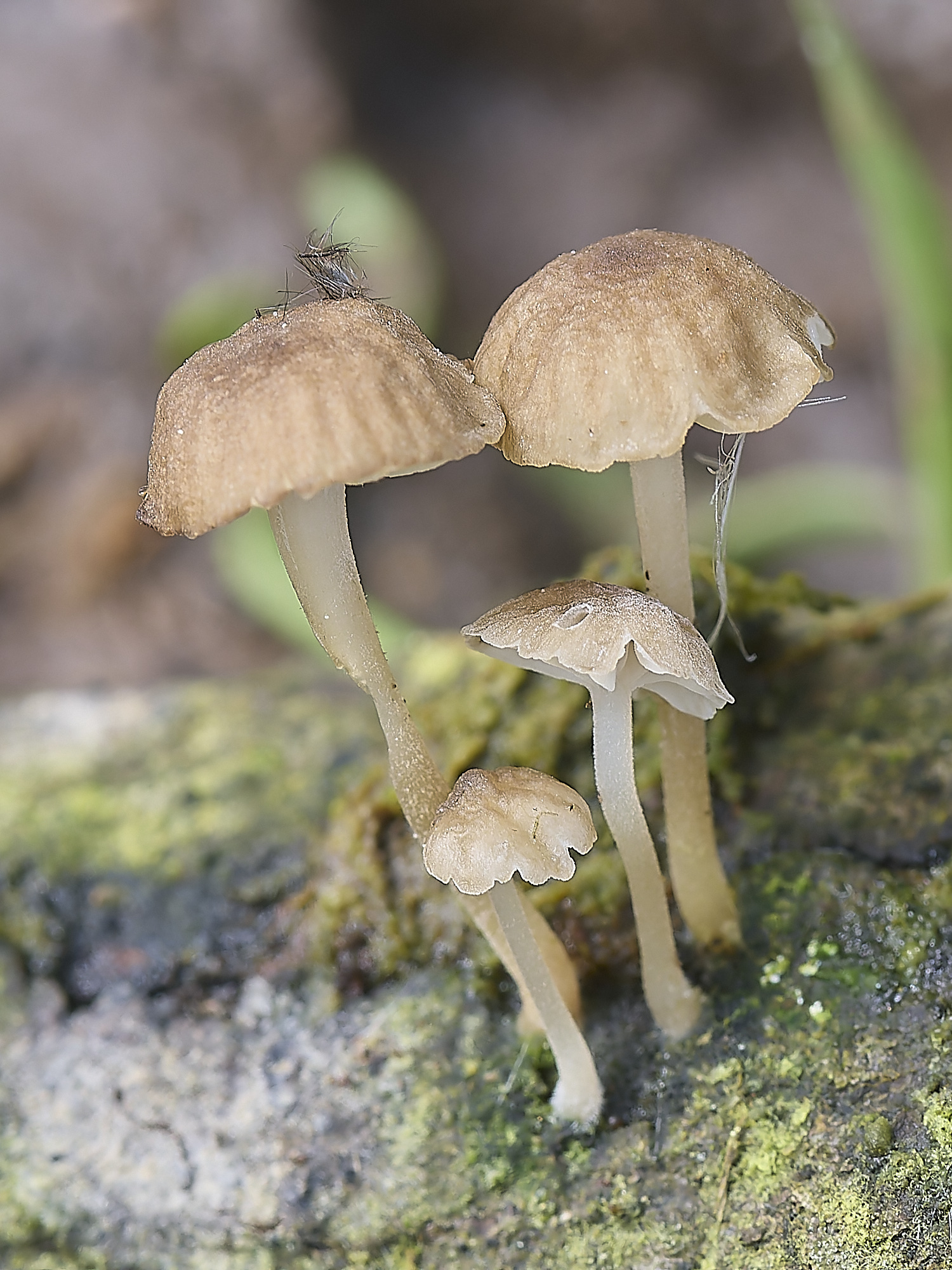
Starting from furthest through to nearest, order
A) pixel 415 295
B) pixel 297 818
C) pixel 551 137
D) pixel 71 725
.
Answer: pixel 551 137, pixel 415 295, pixel 71 725, pixel 297 818

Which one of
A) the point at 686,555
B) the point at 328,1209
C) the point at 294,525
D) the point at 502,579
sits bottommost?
the point at 502,579

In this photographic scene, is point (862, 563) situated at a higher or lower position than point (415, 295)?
lower

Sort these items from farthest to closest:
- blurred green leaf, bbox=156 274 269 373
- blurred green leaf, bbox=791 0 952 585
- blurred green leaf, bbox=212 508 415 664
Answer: blurred green leaf, bbox=156 274 269 373 → blurred green leaf, bbox=212 508 415 664 → blurred green leaf, bbox=791 0 952 585

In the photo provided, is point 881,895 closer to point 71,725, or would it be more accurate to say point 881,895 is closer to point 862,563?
point 71,725

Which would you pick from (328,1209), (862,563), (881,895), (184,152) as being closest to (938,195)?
(862,563)

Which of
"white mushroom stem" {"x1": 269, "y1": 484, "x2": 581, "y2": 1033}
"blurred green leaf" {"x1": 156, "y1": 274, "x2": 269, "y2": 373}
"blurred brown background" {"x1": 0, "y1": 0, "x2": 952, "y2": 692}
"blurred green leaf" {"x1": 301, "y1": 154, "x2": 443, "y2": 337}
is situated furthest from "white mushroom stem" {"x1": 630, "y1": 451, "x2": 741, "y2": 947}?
"blurred brown background" {"x1": 0, "y1": 0, "x2": 952, "y2": 692}

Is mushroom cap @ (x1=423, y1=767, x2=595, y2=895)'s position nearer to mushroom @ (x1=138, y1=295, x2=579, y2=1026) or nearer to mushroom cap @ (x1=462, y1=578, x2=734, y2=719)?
mushroom cap @ (x1=462, y1=578, x2=734, y2=719)
